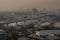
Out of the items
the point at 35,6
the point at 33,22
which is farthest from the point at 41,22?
the point at 35,6

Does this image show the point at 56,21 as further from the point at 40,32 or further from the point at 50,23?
the point at 40,32

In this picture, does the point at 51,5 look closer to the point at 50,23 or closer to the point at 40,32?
the point at 50,23

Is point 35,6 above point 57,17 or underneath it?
above

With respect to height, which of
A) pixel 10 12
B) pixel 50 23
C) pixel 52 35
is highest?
pixel 10 12

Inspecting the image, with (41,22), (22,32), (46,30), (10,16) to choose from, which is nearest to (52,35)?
(46,30)

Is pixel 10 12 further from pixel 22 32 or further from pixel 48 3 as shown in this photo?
pixel 48 3

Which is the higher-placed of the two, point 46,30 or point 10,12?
point 10,12

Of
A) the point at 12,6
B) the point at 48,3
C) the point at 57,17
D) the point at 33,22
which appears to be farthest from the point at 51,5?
the point at 12,6
